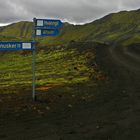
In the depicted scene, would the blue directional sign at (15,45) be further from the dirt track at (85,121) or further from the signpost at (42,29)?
the dirt track at (85,121)

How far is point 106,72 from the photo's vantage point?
30016mm

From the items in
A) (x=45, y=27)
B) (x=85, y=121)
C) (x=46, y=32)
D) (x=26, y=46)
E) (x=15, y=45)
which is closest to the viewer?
(x=85, y=121)

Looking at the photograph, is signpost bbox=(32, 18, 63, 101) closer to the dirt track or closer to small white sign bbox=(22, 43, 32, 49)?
small white sign bbox=(22, 43, 32, 49)

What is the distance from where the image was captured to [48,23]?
1791 centimetres

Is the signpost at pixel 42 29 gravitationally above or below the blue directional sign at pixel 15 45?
above

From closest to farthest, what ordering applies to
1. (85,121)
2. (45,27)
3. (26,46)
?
(85,121), (26,46), (45,27)

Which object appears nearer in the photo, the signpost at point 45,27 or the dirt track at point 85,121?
the dirt track at point 85,121

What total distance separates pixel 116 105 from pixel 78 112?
2111mm

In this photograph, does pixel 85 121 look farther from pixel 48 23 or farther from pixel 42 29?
pixel 48 23

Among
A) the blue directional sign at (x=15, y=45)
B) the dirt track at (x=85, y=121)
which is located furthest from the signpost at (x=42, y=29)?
the dirt track at (x=85, y=121)

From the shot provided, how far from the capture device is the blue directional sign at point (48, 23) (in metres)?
17.8

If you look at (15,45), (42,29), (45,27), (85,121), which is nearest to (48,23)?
(45,27)

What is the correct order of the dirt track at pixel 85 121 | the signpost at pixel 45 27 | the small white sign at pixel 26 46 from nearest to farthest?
the dirt track at pixel 85 121
the small white sign at pixel 26 46
the signpost at pixel 45 27

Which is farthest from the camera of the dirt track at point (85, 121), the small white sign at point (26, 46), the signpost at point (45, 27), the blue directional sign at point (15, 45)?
the signpost at point (45, 27)
